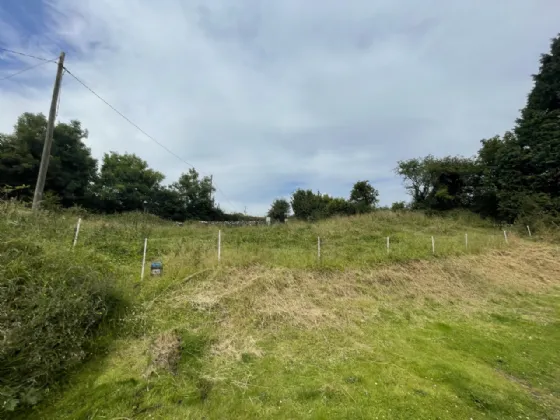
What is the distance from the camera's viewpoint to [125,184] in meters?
23.5

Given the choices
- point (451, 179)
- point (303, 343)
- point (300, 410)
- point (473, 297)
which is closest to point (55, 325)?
point (300, 410)

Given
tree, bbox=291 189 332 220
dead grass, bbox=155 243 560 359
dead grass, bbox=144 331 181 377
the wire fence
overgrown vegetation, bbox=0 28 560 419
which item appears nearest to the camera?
overgrown vegetation, bbox=0 28 560 419

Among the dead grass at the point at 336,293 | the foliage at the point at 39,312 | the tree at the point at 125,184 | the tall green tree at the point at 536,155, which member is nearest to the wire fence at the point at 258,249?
the dead grass at the point at 336,293

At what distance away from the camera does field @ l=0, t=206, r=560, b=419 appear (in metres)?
2.68

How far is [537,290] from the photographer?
715cm

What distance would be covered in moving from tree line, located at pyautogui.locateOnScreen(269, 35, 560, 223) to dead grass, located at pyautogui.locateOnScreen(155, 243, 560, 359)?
27.3 ft

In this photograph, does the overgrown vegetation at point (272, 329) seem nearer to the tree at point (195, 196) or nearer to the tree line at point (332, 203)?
the tree line at point (332, 203)

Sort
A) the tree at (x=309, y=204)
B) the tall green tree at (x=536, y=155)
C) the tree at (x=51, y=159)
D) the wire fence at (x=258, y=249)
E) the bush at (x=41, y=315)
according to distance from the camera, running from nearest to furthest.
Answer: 1. the bush at (x=41, y=315)
2. the wire fence at (x=258, y=249)
3. the tall green tree at (x=536, y=155)
4. the tree at (x=51, y=159)
5. the tree at (x=309, y=204)

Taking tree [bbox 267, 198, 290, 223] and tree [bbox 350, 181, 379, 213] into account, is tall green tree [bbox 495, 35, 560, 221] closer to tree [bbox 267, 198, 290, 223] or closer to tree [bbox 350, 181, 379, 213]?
tree [bbox 350, 181, 379, 213]

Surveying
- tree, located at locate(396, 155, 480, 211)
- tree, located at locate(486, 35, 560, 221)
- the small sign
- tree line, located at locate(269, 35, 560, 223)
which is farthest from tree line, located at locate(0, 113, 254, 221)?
tree, located at locate(486, 35, 560, 221)

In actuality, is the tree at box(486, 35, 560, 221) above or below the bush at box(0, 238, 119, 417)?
above

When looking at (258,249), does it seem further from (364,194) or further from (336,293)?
(364,194)

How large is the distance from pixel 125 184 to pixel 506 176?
2760cm

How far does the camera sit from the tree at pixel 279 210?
2462 centimetres
